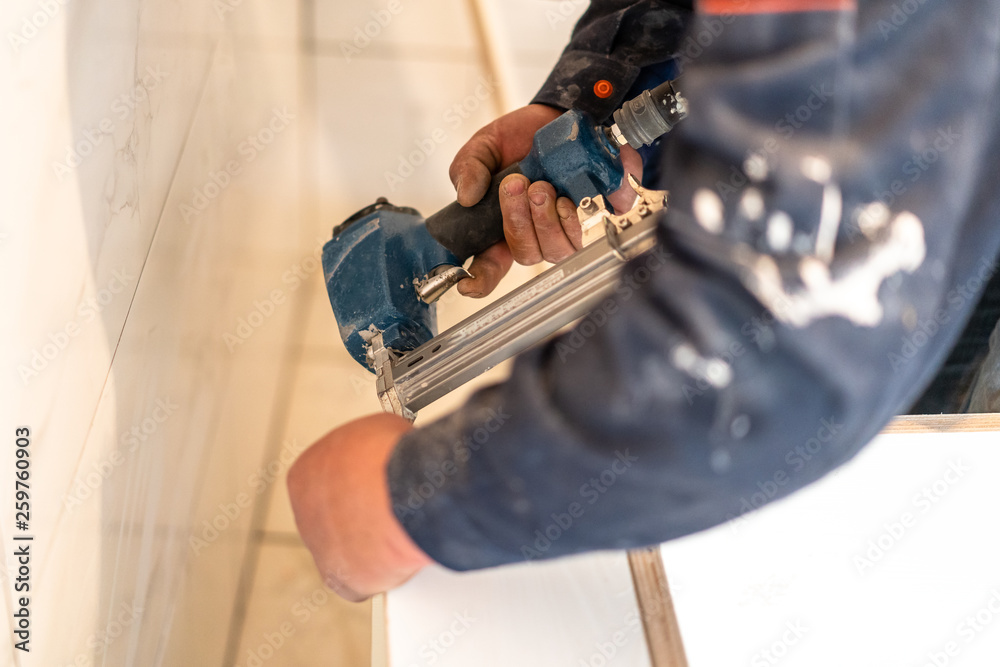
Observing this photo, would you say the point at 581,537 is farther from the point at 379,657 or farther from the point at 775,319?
the point at 379,657

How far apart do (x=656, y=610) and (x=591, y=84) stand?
0.66 meters

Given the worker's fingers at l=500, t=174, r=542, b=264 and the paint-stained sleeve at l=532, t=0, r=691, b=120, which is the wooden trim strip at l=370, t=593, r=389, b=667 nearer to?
the worker's fingers at l=500, t=174, r=542, b=264

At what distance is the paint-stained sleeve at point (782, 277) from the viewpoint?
35 cm

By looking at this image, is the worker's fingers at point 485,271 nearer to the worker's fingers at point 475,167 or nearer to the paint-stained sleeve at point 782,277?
the worker's fingers at point 475,167

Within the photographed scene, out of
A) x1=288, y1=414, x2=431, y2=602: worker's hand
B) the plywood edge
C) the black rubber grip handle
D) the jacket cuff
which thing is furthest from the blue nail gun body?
the plywood edge

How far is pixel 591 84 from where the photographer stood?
0.90 meters

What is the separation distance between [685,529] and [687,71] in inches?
11.2

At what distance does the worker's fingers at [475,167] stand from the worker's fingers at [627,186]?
172 millimetres

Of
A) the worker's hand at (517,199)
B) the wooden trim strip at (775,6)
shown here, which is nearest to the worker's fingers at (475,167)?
the worker's hand at (517,199)

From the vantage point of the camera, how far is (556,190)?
0.79m

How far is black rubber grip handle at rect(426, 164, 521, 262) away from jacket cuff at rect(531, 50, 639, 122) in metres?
0.16

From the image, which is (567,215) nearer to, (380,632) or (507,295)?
(507,295)

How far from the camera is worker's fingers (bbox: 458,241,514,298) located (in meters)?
0.90

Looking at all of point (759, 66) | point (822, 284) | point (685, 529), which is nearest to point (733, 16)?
point (759, 66)
